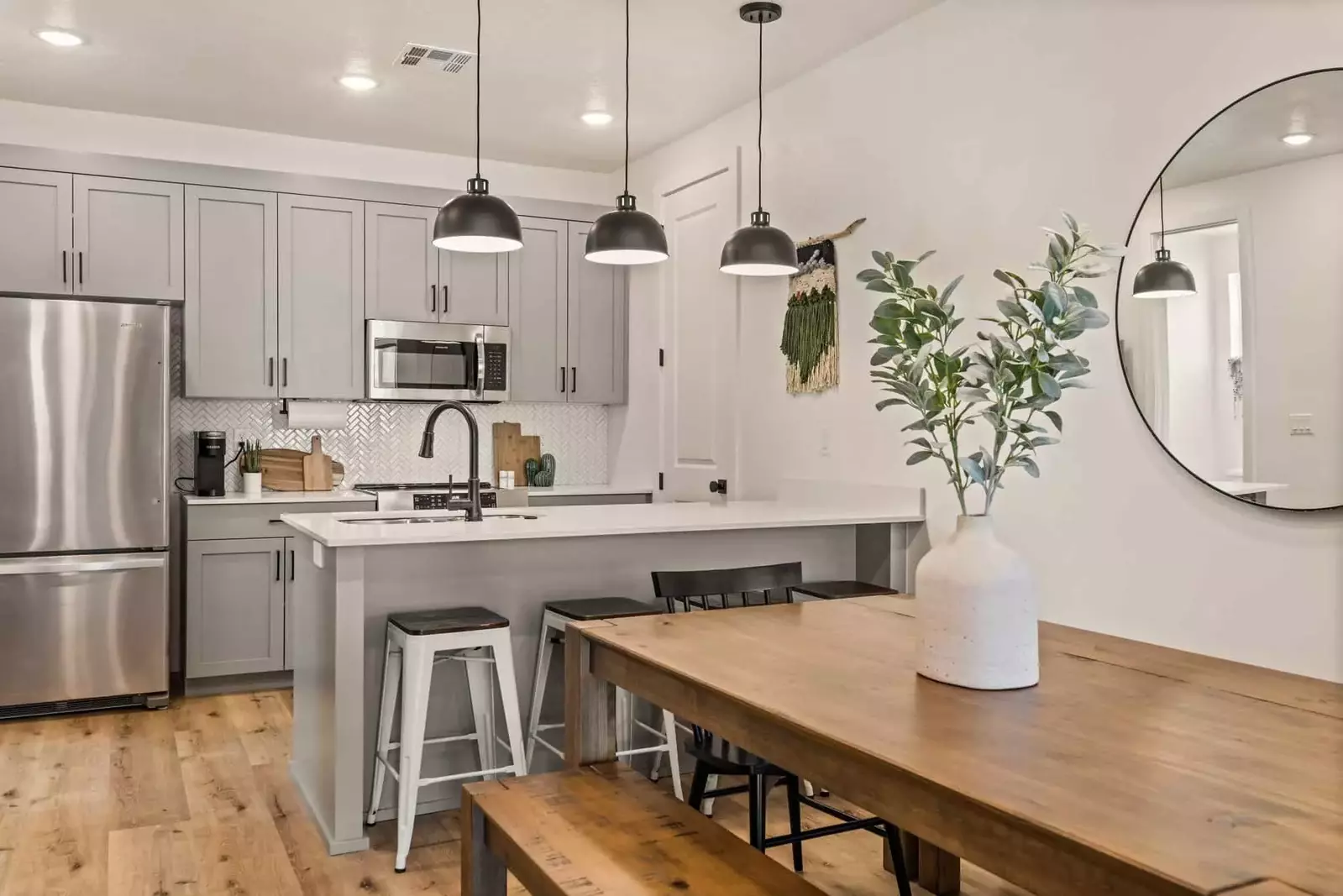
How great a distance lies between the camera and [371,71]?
167 inches

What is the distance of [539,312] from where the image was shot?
221 inches

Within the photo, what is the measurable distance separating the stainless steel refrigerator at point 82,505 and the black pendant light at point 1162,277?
3.85 m

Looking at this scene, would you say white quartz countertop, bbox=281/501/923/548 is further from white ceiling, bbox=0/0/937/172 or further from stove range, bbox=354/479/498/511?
white ceiling, bbox=0/0/937/172

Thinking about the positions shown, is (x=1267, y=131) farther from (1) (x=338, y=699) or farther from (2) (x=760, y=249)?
(1) (x=338, y=699)

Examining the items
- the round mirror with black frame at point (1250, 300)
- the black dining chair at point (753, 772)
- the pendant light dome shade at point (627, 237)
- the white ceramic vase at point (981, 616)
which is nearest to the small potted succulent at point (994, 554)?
the white ceramic vase at point (981, 616)

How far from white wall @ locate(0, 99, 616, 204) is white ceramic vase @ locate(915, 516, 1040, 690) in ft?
14.6

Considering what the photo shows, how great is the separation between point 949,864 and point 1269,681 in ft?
3.47

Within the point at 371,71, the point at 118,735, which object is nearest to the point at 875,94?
the point at 371,71

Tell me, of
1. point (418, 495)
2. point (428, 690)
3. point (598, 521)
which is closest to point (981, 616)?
point (428, 690)

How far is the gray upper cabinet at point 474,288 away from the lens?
5402mm

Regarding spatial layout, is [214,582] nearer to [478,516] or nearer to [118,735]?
[118,735]

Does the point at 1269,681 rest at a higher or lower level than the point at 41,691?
higher

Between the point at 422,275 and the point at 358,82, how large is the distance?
1182 mm

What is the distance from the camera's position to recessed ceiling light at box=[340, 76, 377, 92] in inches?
169
